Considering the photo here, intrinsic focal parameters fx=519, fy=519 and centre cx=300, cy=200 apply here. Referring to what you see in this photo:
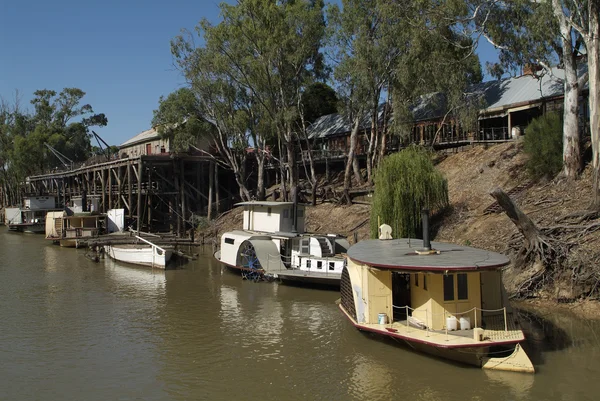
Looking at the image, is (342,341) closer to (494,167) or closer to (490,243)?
(490,243)

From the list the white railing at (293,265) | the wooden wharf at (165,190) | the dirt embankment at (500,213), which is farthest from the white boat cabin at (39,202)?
the white railing at (293,265)

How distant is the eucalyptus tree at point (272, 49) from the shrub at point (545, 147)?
1651cm

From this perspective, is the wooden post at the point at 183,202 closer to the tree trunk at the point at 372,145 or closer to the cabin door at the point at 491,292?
the tree trunk at the point at 372,145

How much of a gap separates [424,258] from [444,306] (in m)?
1.59

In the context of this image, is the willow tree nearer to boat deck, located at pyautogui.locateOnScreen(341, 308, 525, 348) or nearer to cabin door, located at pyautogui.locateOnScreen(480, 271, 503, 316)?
cabin door, located at pyautogui.locateOnScreen(480, 271, 503, 316)

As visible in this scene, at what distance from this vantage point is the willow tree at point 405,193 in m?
29.3

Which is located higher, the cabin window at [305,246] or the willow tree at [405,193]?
the willow tree at [405,193]

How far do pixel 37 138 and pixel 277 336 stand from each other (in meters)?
68.8

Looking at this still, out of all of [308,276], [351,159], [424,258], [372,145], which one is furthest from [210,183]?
[424,258]

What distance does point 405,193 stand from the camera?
1164 inches

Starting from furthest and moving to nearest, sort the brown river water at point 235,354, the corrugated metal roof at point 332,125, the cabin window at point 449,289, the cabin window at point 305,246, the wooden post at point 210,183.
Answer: the corrugated metal roof at point 332,125, the wooden post at point 210,183, the cabin window at point 305,246, the cabin window at point 449,289, the brown river water at point 235,354

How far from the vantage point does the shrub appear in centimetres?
2918

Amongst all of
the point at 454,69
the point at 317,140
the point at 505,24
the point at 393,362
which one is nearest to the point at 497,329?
the point at 393,362

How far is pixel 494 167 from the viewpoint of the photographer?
34500mm
